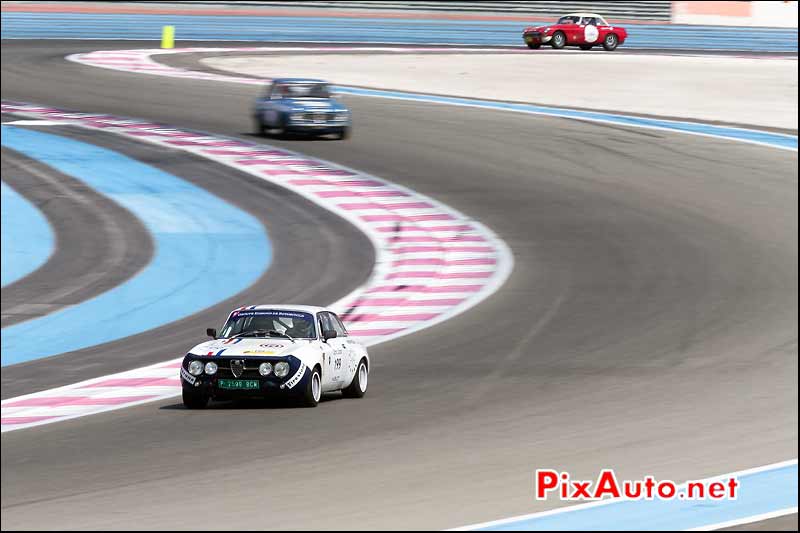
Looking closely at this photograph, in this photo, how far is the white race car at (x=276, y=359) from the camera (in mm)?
2721

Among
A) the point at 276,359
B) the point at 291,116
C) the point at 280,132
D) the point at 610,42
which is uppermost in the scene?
the point at 610,42

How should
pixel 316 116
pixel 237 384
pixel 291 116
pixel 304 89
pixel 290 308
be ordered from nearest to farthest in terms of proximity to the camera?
pixel 237 384
pixel 290 308
pixel 291 116
pixel 316 116
pixel 304 89

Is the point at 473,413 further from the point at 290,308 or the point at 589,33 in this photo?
the point at 290,308

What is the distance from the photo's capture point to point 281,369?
9.17ft

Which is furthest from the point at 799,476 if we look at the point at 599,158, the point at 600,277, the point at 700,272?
the point at 599,158

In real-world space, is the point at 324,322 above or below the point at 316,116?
below

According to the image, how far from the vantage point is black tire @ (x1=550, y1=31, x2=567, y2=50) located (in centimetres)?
389

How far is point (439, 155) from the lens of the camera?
28.3 metres

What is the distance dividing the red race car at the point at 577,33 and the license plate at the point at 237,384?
5.53 ft

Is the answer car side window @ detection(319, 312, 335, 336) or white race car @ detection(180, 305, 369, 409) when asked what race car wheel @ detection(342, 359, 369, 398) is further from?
car side window @ detection(319, 312, 335, 336)

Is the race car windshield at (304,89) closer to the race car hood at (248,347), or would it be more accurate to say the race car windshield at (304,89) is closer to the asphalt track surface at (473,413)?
the asphalt track surface at (473,413)

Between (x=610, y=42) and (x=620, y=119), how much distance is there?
29946 millimetres

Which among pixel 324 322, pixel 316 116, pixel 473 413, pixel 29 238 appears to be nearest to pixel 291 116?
pixel 316 116

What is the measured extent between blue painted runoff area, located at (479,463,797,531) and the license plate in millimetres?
732
